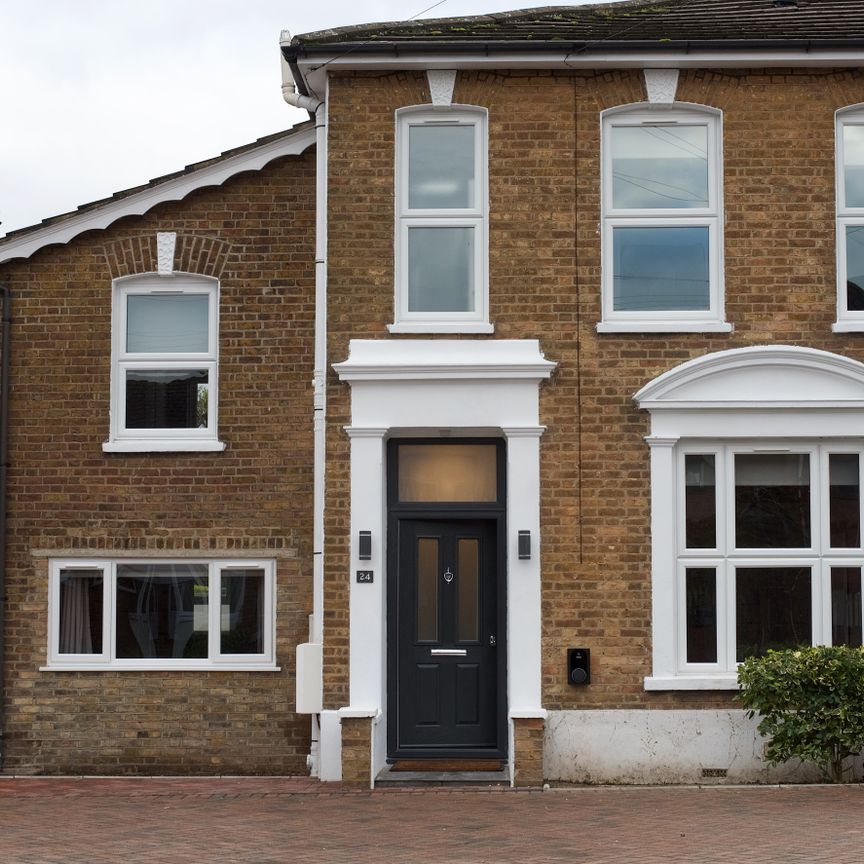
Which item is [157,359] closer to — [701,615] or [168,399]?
[168,399]

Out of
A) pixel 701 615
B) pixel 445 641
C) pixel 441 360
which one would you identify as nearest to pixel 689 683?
pixel 701 615

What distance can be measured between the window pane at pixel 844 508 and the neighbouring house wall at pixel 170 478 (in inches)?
196

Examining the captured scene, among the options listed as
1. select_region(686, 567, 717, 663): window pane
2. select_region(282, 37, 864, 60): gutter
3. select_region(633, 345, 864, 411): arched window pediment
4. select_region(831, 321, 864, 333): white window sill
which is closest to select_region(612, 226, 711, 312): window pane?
select_region(633, 345, 864, 411): arched window pediment

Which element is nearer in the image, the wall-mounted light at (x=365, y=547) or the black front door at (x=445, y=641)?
the wall-mounted light at (x=365, y=547)

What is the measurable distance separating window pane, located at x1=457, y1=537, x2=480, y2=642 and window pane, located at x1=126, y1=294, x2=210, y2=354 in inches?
131

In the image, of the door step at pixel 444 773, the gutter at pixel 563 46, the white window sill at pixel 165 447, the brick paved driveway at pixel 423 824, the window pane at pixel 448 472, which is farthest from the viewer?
the white window sill at pixel 165 447

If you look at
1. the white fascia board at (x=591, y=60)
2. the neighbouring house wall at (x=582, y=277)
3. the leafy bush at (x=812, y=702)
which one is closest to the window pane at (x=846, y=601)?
the leafy bush at (x=812, y=702)

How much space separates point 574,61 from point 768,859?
7.22 meters

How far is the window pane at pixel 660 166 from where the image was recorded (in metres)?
13.0

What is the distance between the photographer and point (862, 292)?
42.4 feet

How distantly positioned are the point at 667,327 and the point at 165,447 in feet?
16.5

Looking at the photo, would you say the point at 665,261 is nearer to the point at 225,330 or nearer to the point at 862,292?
the point at 862,292

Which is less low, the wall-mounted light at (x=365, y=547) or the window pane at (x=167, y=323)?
the window pane at (x=167, y=323)

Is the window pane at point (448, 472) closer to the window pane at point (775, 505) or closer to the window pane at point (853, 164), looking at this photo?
the window pane at point (775, 505)
